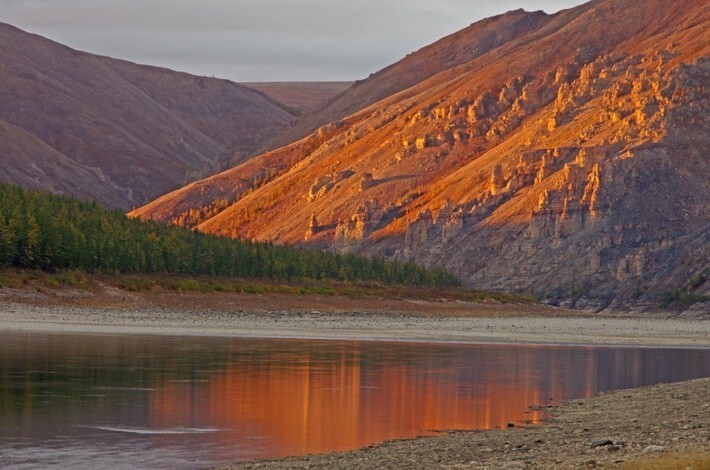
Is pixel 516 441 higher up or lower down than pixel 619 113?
lower down

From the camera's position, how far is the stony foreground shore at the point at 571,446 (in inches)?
757

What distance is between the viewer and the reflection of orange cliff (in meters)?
26.4

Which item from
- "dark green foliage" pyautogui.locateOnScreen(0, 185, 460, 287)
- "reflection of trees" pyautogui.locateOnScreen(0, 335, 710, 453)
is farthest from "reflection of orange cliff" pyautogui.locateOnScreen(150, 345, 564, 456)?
"dark green foliage" pyautogui.locateOnScreen(0, 185, 460, 287)

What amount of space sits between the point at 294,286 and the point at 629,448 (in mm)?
82087

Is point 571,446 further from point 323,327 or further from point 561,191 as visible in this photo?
point 561,191

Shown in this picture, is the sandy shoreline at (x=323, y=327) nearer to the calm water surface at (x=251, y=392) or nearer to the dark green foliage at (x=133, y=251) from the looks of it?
the calm water surface at (x=251, y=392)

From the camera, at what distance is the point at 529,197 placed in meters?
159

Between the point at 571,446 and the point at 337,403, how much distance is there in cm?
1048

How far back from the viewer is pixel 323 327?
234 feet

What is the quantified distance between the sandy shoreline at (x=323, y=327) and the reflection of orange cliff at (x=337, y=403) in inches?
838

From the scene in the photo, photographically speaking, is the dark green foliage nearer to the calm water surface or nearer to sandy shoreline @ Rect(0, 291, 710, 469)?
sandy shoreline @ Rect(0, 291, 710, 469)

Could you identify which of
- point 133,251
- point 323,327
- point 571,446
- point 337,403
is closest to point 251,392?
point 337,403

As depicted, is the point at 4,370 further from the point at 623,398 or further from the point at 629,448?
the point at 629,448

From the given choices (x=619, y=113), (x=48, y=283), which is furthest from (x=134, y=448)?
(x=619, y=113)
